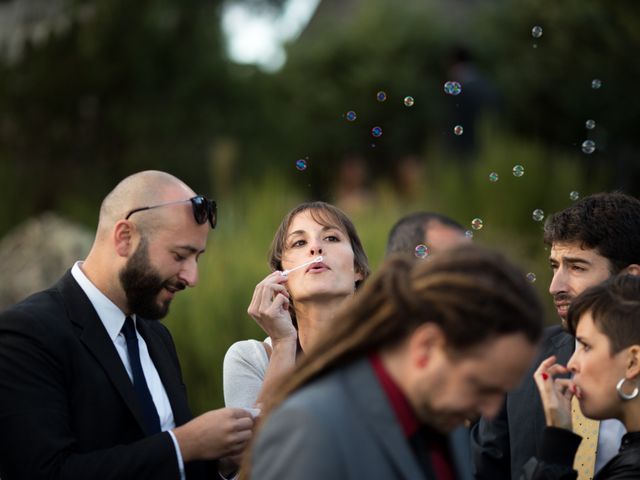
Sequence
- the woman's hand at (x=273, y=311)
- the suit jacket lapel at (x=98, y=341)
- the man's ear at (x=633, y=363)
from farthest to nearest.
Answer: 1. the woman's hand at (x=273, y=311)
2. the suit jacket lapel at (x=98, y=341)
3. the man's ear at (x=633, y=363)

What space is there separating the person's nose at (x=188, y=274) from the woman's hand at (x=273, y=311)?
255 millimetres

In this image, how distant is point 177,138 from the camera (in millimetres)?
14336

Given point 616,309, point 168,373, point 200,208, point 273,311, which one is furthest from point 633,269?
point 168,373

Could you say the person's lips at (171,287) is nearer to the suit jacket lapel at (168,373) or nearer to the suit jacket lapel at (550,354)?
the suit jacket lapel at (168,373)

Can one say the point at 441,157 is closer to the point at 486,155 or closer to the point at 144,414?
the point at 486,155

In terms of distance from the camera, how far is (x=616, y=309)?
3.53 m

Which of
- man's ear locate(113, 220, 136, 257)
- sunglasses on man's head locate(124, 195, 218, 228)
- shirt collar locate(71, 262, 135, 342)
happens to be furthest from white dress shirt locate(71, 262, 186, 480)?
sunglasses on man's head locate(124, 195, 218, 228)

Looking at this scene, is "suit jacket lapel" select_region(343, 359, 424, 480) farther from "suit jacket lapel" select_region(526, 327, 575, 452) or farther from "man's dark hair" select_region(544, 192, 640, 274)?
"man's dark hair" select_region(544, 192, 640, 274)

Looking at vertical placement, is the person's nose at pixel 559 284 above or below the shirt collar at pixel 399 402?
above

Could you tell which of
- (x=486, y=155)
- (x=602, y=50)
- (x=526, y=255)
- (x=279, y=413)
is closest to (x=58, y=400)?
(x=279, y=413)

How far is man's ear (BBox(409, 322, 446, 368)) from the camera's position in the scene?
2.49 m

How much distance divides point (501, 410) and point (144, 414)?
4.58 ft

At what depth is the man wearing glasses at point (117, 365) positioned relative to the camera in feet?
12.1

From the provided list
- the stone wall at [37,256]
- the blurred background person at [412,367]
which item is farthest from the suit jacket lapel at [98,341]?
the stone wall at [37,256]
